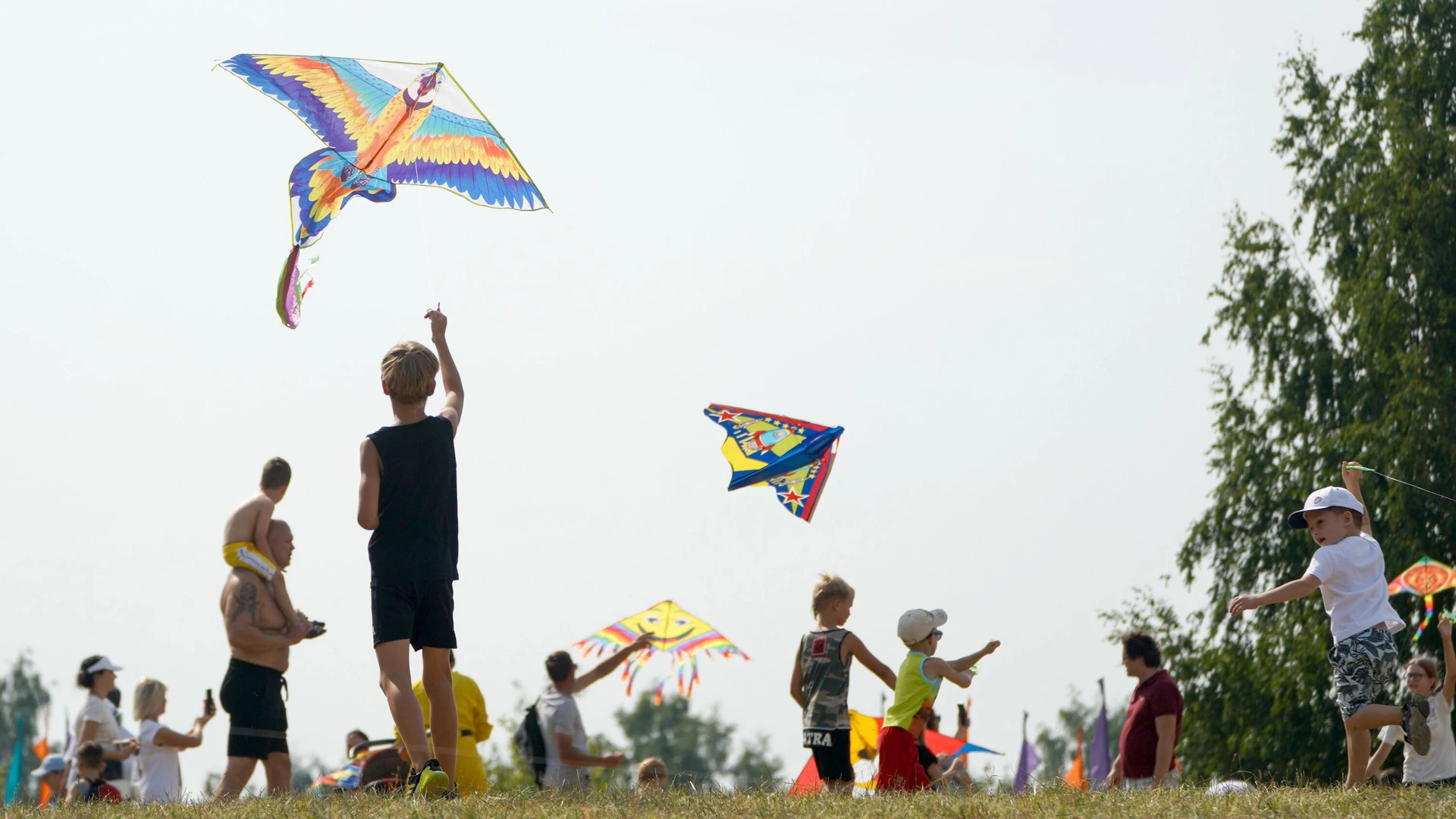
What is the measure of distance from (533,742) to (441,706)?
3675 millimetres

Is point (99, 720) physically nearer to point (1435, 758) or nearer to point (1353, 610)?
point (1353, 610)

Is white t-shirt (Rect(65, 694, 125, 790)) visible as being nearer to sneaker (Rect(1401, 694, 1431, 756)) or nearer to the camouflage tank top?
the camouflage tank top

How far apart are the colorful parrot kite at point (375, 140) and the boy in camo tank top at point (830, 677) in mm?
2897

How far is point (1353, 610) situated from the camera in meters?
7.65

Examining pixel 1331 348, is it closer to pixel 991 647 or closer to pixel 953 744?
pixel 953 744

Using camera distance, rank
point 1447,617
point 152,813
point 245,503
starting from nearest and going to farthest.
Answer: point 152,813 < point 245,503 < point 1447,617

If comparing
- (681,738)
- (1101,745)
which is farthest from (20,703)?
(1101,745)

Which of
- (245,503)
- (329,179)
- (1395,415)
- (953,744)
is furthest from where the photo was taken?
(1395,415)

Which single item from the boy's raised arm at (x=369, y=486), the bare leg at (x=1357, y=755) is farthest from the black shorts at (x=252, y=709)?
the bare leg at (x=1357, y=755)

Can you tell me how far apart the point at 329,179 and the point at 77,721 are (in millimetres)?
4582

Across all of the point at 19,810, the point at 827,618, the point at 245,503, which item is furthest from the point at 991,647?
the point at 19,810

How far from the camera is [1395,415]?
2480 centimetres

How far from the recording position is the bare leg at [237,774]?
7832 mm

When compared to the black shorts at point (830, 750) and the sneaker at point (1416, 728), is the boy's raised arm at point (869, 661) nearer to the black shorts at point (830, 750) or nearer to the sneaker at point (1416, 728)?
the black shorts at point (830, 750)
